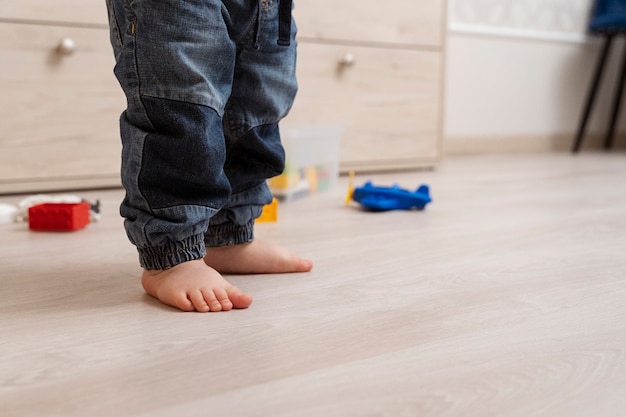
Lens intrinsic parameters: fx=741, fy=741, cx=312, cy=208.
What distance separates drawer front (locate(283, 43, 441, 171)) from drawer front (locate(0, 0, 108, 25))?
498 millimetres

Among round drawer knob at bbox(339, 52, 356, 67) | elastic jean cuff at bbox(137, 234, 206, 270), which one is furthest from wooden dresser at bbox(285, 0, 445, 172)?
elastic jean cuff at bbox(137, 234, 206, 270)

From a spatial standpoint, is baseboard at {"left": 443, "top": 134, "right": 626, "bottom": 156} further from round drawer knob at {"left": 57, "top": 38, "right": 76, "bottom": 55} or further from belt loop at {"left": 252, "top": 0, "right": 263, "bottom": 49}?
belt loop at {"left": 252, "top": 0, "right": 263, "bottom": 49}

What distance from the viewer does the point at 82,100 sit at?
1.54 m

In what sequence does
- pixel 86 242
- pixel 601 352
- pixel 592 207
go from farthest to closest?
pixel 592 207
pixel 86 242
pixel 601 352

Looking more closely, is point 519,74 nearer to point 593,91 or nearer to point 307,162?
point 593,91

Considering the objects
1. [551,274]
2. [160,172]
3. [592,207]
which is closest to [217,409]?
[160,172]

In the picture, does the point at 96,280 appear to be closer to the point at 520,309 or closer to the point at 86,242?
the point at 86,242

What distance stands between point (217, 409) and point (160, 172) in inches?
12.1

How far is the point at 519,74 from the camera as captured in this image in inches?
114

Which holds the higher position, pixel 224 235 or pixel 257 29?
pixel 257 29

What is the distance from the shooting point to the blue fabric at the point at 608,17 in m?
2.80

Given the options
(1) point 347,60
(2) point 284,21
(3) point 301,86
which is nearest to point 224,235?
(2) point 284,21

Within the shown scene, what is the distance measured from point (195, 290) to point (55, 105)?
2.94 feet

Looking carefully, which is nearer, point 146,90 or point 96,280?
point 146,90
